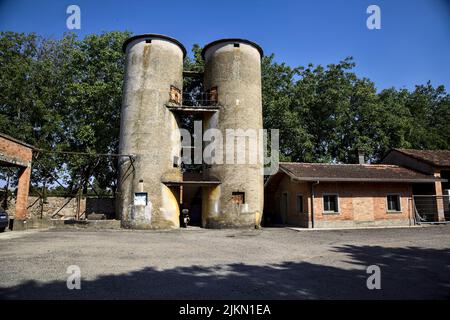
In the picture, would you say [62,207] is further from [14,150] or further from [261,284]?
[261,284]

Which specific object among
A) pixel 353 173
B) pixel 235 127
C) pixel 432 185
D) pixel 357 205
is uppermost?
pixel 235 127

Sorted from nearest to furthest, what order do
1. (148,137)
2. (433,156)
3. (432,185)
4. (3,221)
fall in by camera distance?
(3,221) → (148,137) → (432,185) → (433,156)

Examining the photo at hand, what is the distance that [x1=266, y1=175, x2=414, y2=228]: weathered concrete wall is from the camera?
60.1 ft

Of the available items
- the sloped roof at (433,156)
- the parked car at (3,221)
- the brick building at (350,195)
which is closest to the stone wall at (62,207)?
the parked car at (3,221)

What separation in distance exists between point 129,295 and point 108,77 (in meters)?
26.2

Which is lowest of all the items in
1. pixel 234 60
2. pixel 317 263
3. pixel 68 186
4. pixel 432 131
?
pixel 317 263

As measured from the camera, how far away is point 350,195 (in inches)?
740

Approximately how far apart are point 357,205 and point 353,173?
2198 millimetres

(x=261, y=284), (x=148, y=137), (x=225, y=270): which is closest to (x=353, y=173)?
(x=148, y=137)

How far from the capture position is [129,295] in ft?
16.8

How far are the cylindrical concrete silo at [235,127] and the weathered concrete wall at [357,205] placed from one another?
3.08 meters

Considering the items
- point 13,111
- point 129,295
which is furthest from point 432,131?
point 13,111

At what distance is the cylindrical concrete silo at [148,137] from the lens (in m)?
19.2
